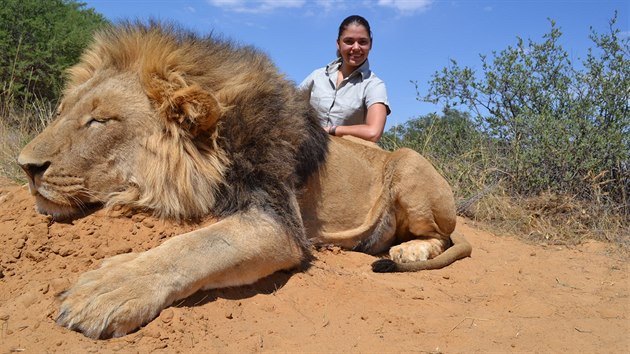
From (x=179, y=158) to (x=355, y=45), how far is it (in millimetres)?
3549

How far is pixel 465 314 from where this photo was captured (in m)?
3.15

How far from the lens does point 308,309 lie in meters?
2.97

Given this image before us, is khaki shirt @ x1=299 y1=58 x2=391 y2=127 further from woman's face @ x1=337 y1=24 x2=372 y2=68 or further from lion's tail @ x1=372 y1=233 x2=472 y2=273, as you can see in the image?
lion's tail @ x1=372 y1=233 x2=472 y2=273

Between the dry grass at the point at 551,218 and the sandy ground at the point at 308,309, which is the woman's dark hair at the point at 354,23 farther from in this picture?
the sandy ground at the point at 308,309

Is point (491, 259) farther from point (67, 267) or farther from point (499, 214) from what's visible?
point (67, 267)

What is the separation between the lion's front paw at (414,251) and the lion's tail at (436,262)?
11cm

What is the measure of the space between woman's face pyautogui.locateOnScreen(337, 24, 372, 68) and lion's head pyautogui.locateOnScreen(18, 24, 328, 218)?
3100 millimetres

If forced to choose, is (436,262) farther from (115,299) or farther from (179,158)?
(115,299)

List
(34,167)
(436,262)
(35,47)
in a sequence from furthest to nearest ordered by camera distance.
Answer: (35,47), (436,262), (34,167)

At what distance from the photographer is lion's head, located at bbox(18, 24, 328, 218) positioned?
296 centimetres

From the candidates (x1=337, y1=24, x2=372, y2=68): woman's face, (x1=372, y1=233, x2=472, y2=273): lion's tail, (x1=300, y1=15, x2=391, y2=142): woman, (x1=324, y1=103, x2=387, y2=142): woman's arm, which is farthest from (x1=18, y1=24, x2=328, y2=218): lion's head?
(x1=337, y1=24, x2=372, y2=68): woman's face

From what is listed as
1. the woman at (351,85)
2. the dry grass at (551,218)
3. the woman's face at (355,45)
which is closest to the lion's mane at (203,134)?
the woman at (351,85)

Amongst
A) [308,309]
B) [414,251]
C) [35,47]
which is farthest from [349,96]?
[35,47]

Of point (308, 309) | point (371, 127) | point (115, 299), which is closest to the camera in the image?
point (115, 299)
